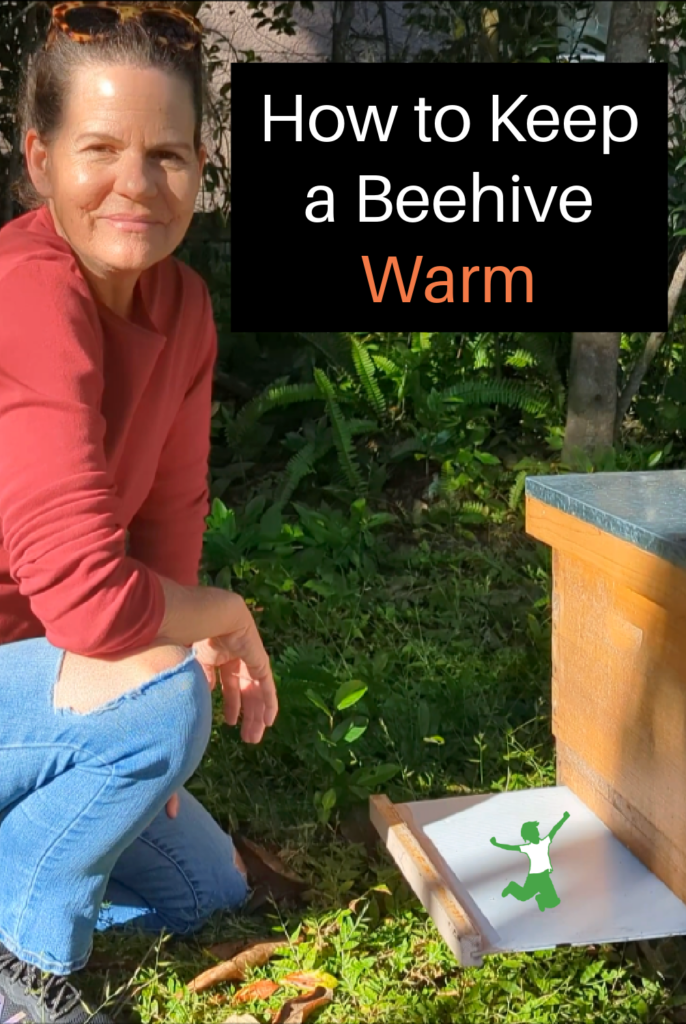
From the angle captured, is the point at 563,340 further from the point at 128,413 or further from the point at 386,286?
the point at 128,413

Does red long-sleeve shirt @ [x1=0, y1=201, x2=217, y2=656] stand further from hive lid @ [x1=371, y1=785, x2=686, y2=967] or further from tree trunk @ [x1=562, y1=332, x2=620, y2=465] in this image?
tree trunk @ [x1=562, y1=332, x2=620, y2=465]

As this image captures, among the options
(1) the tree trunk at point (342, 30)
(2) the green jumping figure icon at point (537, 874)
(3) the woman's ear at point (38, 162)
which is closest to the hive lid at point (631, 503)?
(2) the green jumping figure icon at point (537, 874)

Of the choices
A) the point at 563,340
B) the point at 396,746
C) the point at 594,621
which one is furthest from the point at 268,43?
the point at 594,621

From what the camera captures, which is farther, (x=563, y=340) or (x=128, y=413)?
(x=563, y=340)

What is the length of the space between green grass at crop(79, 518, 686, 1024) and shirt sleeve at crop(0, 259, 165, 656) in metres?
0.84

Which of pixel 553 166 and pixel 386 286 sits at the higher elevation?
pixel 553 166

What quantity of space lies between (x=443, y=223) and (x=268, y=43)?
2.02m

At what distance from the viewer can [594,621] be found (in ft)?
7.34

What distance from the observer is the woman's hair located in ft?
6.23

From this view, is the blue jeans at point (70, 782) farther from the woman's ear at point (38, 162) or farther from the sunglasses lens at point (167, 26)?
the sunglasses lens at point (167, 26)

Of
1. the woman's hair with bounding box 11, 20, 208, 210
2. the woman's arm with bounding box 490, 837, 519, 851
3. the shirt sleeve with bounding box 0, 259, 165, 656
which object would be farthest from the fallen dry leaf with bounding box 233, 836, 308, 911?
the woman's hair with bounding box 11, 20, 208, 210

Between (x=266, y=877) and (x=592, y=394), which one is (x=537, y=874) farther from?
(x=592, y=394)

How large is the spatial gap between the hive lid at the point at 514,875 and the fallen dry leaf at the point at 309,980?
0.84ft

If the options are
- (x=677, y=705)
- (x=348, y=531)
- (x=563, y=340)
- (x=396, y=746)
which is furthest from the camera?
(x=563, y=340)
